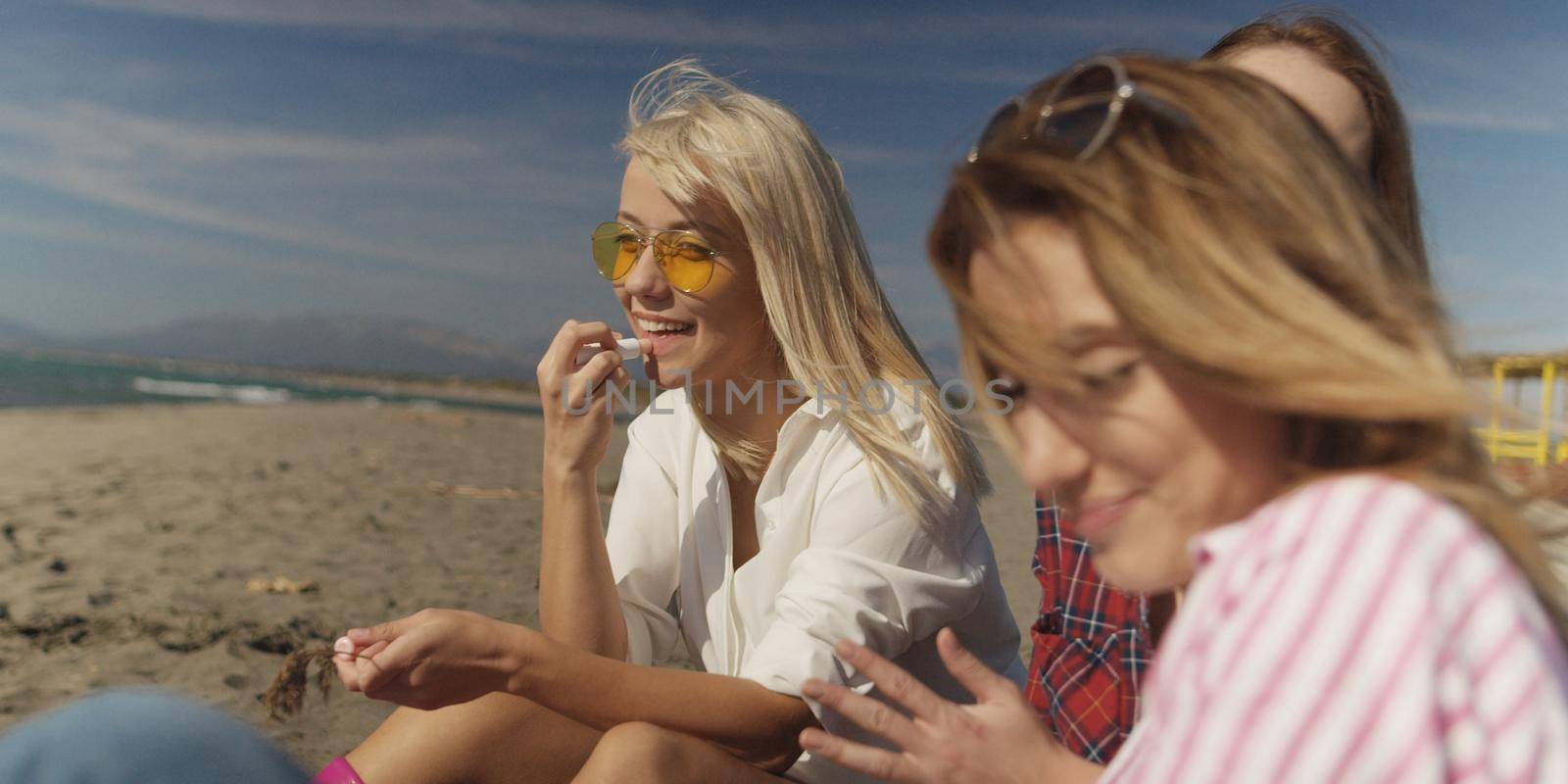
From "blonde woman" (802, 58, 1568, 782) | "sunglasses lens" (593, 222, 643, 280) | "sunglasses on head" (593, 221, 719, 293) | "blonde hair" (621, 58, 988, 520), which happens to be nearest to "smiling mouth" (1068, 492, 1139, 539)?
"blonde woman" (802, 58, 1568, 782)

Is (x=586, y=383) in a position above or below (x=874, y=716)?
above

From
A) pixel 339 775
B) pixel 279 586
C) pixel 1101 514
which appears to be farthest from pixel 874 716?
pixel 279 586

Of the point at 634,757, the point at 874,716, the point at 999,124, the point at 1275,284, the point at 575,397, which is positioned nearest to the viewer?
Answer: the point at 1275,284

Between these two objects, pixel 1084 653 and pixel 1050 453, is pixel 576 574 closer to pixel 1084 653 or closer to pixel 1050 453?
pixel 1084 653

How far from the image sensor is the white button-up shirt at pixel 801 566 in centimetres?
226

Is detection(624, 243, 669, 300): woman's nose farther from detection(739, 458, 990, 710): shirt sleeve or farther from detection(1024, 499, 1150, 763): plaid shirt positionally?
detection(1024, 499, 1150, 763): plaid shirt

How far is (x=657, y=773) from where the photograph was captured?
1.92 metres

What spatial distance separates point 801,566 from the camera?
2.38 meters

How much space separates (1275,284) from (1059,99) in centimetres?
32

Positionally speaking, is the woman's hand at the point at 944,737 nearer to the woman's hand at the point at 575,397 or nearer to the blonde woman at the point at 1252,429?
the blonde woman at the point at 1252,429

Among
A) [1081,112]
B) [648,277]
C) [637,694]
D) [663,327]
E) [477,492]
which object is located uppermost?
[1081,112]

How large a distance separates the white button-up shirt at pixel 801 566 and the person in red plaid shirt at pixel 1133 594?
10.2 inches

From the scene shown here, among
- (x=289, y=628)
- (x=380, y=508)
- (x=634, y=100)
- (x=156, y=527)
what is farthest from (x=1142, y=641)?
(x=380, y=508)

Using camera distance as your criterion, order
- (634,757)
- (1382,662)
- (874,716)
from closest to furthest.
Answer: (1382,662) < (874,716) < (634,757)
